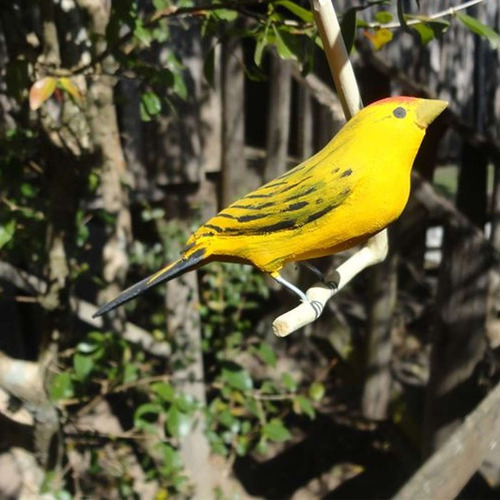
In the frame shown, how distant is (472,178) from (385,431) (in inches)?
48.7

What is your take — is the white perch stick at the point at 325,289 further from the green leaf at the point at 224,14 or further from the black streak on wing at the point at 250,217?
the green leaf at the point at 224,14

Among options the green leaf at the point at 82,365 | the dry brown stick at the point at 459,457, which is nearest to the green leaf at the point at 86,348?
the green leaf at the point at 82,365

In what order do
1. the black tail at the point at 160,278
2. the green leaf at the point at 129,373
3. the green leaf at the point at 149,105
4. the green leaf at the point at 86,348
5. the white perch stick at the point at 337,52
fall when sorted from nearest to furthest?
1. the black tail at the point at 160,278
2. the white perch stick at the point at 337,52
3. the green leaf at the point at 149,105
4. the green leaf at the point at 86,348
5. the green leaf at the point at 129,373

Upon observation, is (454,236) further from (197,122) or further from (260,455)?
(260,455)

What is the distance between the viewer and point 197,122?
8.30ft

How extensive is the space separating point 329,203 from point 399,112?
167 mm

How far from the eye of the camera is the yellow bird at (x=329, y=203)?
87cm

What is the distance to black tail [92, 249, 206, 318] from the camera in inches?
33.8

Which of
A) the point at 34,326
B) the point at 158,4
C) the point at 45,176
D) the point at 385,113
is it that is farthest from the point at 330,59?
the point at 34,326

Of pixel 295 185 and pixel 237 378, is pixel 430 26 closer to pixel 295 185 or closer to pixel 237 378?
pixel 295 185

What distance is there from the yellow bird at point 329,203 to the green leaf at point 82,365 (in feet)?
3.23

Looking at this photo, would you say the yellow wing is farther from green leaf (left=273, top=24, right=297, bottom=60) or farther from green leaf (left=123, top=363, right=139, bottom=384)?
green leaf (left=123, top=363, right=139, bottom=384)

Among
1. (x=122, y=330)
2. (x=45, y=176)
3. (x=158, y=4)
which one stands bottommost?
(x=122, y=330)

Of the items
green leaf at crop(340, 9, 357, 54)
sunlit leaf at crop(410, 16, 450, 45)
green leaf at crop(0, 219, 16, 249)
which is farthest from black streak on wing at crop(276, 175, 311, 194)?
green leaf at crop(0, 219, 16, 249)
